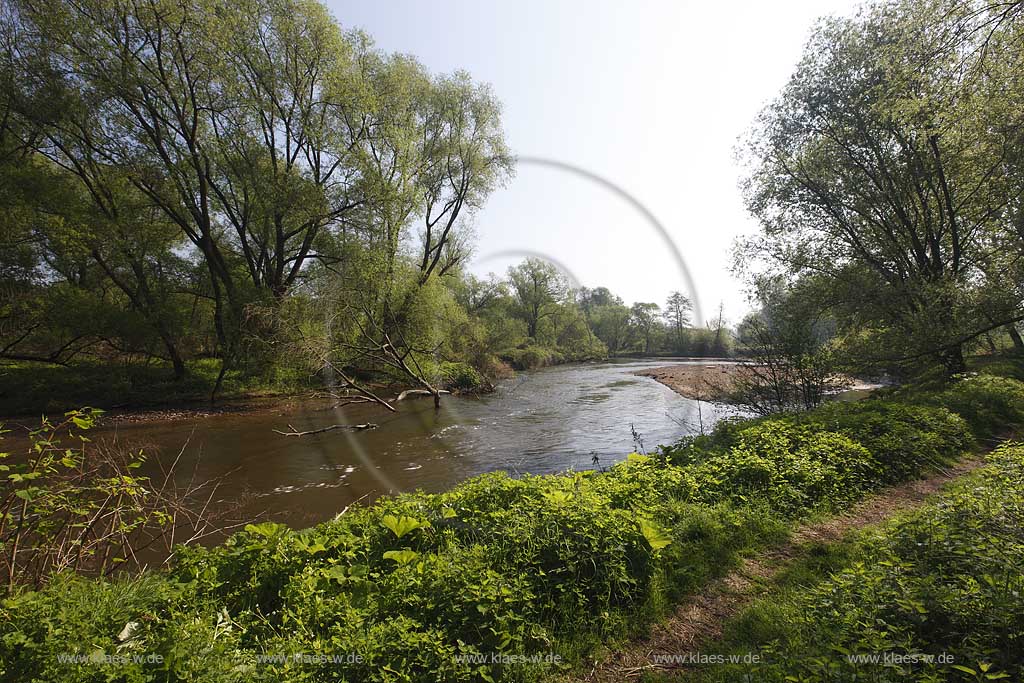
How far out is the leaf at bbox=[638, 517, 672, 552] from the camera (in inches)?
154

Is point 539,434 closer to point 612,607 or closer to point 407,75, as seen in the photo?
point 612,607

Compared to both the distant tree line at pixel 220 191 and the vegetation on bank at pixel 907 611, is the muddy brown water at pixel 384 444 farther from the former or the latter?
the vegetation on bank at pixel 907 611

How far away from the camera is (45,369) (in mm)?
15227

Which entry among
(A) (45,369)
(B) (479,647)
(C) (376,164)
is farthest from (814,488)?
(A) (45,369)

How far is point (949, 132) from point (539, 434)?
39.7ft

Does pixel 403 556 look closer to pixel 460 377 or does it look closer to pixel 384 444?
pixel 384 444

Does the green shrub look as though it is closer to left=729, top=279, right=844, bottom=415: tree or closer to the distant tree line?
the distant tree line

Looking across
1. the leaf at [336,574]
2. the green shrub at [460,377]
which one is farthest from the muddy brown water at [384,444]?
the leaf at [336,574]

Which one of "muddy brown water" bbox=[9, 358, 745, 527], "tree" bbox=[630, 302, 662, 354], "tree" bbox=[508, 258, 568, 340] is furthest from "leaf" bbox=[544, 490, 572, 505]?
"tree" bbox=[630, 302, 662, 354]

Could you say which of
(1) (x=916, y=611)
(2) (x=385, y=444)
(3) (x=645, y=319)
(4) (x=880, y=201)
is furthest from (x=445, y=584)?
(3) (x=645, y=319)

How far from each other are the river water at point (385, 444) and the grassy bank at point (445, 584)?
2.85 m

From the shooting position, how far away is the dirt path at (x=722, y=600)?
304cm

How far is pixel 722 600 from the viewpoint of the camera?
370 cm

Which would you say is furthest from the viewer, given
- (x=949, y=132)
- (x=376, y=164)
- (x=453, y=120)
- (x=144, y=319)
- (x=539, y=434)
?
(x=453, y=120)
